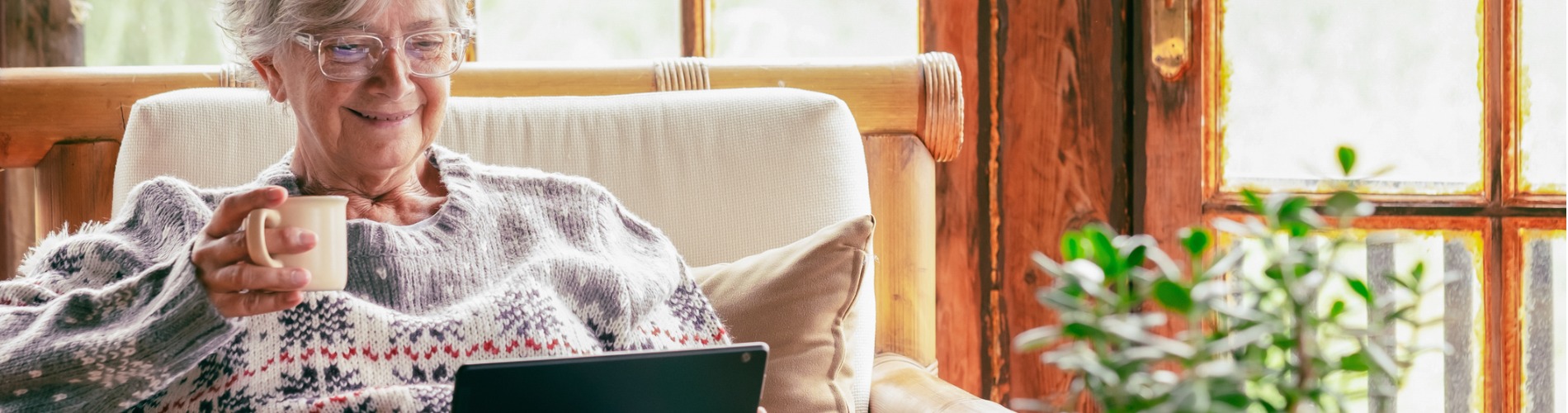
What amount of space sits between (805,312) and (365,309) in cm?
45

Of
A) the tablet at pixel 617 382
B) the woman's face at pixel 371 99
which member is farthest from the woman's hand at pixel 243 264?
the woman's face at pixel 371 99

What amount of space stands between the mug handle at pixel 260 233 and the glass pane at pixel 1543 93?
5.42ft

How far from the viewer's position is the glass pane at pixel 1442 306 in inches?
70.2

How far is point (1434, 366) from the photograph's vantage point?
1.85 metres

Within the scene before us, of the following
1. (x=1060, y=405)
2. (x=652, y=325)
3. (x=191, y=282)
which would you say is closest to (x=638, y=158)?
(x=652, y=325)

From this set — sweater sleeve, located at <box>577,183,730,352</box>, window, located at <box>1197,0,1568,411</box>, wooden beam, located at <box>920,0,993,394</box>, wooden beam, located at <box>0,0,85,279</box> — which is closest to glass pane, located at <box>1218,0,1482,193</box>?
window, located at <box>1197,0,1568,411</box>

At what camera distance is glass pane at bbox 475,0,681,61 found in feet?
7.13

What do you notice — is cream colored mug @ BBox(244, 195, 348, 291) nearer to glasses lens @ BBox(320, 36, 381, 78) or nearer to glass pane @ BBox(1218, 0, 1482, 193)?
glasses lens @ BBox(320, 36, 381, 78)

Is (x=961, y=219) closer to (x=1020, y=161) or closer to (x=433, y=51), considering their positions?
(x=1020, y=161)

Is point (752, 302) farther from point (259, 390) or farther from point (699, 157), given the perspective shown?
point (259, 390)

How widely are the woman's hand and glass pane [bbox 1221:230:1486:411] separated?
1436mm

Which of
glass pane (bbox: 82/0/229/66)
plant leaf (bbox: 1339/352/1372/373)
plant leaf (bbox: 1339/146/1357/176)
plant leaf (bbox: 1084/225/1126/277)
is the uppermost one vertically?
glass pane (bbox: 82/0/229/66)

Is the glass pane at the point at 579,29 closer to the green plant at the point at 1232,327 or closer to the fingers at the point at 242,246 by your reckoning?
the fingers at the point at 242,246

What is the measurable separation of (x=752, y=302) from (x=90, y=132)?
990 millimetres
